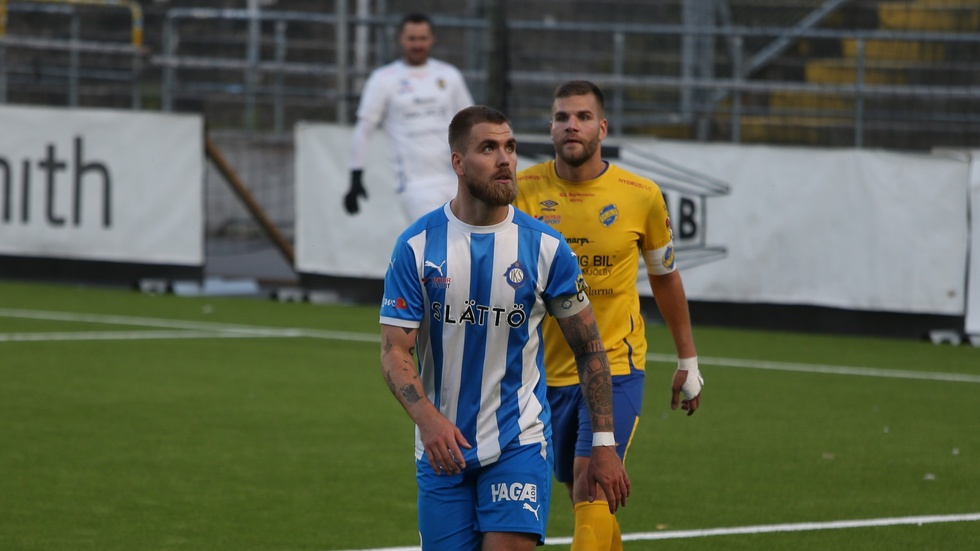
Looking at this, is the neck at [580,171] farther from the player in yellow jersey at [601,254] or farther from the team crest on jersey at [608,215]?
the team crest on jersey at [608,215]

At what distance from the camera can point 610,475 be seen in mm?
5020

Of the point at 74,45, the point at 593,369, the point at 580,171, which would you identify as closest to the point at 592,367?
the point at 593,369

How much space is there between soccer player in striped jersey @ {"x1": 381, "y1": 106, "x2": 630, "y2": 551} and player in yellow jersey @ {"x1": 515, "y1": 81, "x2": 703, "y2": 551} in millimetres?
1049

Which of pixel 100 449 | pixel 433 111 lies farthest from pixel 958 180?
pixel 100 449

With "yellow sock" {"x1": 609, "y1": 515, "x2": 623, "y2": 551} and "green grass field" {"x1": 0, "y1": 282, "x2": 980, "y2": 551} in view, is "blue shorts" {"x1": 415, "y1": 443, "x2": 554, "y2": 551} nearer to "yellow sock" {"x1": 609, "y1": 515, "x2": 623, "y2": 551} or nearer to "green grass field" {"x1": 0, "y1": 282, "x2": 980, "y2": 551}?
"yellow sock" {"x1": 609, "y1": 515, "x2": 623, "y2": 551}

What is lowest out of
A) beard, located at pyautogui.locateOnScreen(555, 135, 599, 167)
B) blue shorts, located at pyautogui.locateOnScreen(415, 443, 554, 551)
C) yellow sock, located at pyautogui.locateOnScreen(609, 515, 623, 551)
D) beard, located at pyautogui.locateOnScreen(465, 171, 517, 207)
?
yellow sock, located at pyautogui.locateOnScreen(609, 515, 623, 551)

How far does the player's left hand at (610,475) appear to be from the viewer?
5.02 metres

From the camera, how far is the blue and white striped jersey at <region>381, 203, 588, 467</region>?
5031 mm

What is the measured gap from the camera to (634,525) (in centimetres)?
744

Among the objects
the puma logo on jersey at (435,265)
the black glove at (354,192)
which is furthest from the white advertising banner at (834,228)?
the puma logo on jersey at (435,265)

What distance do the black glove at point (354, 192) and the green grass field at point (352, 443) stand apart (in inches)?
46.0

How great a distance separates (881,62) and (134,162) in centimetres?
957

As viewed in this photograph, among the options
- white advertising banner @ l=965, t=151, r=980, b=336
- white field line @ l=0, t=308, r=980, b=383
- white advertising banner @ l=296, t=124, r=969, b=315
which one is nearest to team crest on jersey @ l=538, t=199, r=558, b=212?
white field line @ l=0, t=308, r=980, b=383

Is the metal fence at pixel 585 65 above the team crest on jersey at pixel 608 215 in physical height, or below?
above
